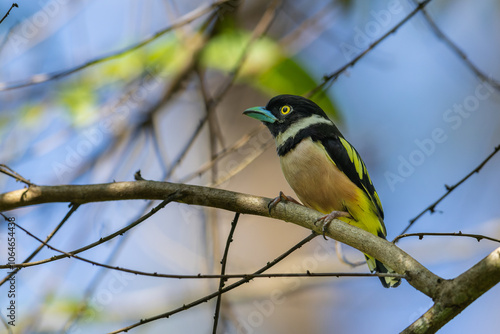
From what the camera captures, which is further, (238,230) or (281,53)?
(238,230)

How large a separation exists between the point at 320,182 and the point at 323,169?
104mm

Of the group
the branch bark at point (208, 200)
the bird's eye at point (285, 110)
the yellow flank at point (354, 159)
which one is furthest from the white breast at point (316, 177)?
the branch bark at point (208, 200)

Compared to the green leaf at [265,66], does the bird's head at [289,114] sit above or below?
below

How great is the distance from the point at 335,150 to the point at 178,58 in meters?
1.99

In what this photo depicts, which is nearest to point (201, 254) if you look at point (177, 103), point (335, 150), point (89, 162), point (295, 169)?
point (295, 169)

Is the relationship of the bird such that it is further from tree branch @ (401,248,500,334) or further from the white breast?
tree branch @ (401,248,500,334)

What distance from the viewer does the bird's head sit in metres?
4.52

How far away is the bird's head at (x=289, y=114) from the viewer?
14.8 feet

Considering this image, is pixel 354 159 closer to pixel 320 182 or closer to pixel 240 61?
pixel 320 182

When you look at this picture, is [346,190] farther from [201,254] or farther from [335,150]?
[201,254]

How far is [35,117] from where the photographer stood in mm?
5387

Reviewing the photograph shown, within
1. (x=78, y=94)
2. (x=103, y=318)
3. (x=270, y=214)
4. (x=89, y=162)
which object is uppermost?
(x=78, y=94)

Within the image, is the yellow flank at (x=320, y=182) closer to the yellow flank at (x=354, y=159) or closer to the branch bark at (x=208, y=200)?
the yellow flank at (x=354, y=159)

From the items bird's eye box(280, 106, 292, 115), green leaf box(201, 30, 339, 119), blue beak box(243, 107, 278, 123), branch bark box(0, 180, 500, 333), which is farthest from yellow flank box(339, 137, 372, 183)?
branch bark box(0, 180, 500, 333)
